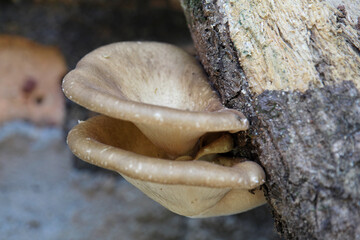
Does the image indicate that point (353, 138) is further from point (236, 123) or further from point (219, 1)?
point (219, 1)

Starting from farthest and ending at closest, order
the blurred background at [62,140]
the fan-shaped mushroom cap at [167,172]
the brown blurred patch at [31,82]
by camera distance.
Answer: the brown blurred patch at [31,82] → the blurred background at [62,140] → the fan-shaped mushroom cap at [167,172]

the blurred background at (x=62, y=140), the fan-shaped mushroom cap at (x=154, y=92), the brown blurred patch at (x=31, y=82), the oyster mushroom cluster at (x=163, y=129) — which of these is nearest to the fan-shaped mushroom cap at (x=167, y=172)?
the oyster mushroom cluster at (x=163, y=129)

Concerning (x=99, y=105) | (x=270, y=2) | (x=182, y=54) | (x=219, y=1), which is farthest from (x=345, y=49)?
(x=99, y=105)

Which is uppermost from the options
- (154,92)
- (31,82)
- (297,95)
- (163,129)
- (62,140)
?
(297,95)

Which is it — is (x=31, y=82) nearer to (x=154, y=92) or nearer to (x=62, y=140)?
(x=62, y=140)

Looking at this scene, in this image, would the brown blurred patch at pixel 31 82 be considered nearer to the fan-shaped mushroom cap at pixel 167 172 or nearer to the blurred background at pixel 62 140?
the blurred background at pixel 62 140

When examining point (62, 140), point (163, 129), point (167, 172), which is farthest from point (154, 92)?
point (62, 140)

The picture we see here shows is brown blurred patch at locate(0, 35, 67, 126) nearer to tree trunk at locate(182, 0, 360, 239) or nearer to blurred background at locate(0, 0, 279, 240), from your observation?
blurred background at locate(0, 0, 279, 240)
